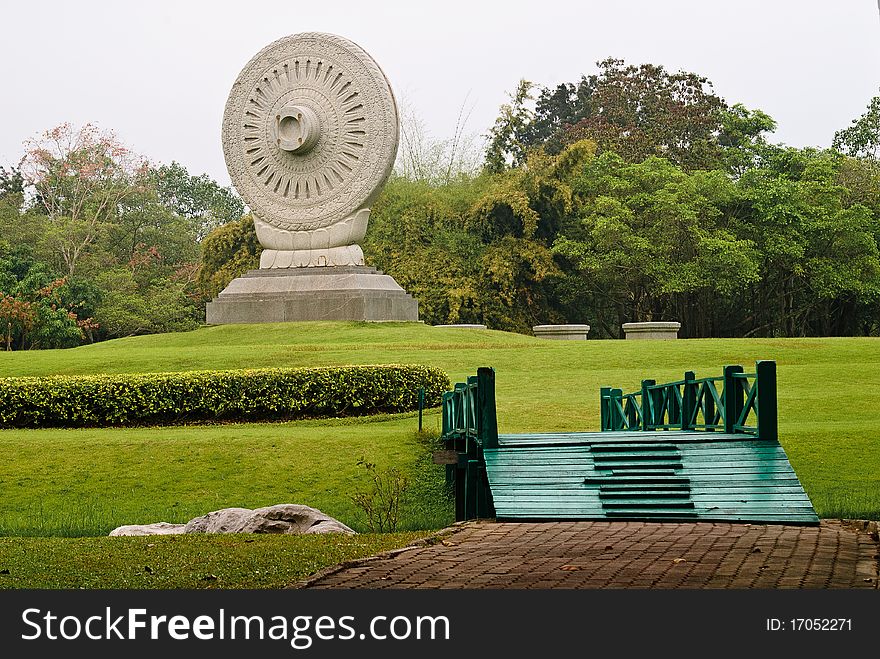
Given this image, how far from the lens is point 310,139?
2133 cm

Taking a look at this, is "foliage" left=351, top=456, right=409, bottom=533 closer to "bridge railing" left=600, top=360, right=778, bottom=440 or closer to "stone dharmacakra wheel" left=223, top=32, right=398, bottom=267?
"bridge railing" left=600, top=360, right=778, bottom=440

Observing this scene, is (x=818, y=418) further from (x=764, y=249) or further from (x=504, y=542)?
(x=764, y=249)

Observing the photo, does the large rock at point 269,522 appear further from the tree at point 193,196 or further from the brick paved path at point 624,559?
the tree at point 193,196

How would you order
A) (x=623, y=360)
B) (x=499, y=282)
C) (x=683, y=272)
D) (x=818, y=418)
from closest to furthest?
(x=818, y=418), (x=623, y=360), (x=683, y=272), (x=499, y=282)

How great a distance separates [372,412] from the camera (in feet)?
42.2

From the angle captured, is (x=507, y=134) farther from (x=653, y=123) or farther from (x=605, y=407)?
(x=605, y=407)

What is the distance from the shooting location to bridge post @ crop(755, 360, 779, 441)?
779cm

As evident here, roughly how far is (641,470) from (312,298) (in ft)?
45.2

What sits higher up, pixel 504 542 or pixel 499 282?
pixel 499 282

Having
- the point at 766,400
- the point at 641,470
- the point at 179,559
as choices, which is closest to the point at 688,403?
the point at 766,400

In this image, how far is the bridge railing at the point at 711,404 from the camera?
783 cm

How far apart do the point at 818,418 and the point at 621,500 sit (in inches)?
208

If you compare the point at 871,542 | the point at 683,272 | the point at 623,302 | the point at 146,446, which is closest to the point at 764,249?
the point at 683,272

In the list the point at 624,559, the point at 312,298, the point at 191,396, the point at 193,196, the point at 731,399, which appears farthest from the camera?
the point at 193,196
